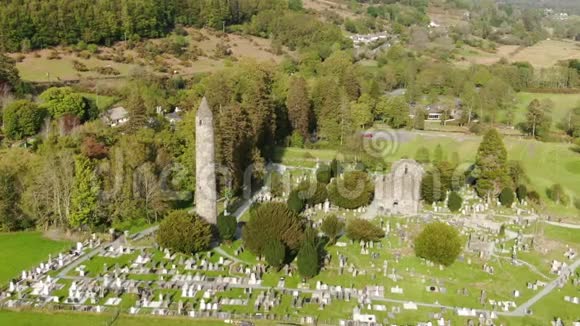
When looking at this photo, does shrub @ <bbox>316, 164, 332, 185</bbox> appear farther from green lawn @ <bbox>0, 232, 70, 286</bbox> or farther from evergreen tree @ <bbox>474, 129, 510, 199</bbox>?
green lawn @ <bbox>0, 232, 70, 286</bbox>

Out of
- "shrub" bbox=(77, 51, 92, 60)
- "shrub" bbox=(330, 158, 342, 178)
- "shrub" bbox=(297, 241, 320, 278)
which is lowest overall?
"shrub" bbox=(297, 241, 320, 278)

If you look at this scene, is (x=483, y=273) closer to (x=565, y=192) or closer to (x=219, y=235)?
(x=219, y=235)

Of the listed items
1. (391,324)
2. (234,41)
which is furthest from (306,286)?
(234,41)

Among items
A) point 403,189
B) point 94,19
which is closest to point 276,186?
point 403,189

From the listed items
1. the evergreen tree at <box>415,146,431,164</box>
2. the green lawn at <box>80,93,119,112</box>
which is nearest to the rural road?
the evergreen tree at <box>415,146,431,164</box>

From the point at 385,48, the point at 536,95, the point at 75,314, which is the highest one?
the point at 385,48

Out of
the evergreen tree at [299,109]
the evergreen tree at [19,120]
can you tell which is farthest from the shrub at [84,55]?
the evergreen tree at [299,109]

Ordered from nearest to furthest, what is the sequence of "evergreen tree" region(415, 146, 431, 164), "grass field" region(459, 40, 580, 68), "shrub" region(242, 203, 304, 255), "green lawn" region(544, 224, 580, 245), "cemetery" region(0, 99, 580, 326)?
"cemetery" region(0, 99, 580, 326) < "shrub" region(242, 203, 304, 255) < "green lawn" region(544, 224, 580, 245) < "evergreen tree" region(415, 146, 431, 164) < "grass field" region(459, 40, 580, 68)
